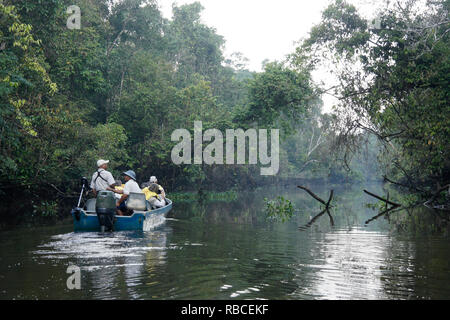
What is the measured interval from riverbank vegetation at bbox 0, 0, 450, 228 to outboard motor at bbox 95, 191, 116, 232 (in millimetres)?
3417

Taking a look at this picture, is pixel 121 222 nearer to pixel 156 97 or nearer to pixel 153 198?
pixel 153 198

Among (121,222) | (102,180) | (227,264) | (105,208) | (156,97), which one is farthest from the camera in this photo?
(156,97)

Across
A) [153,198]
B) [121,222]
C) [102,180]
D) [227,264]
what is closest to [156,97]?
[153,198]

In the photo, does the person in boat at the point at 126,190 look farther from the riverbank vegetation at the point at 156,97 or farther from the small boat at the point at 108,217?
the riverbank vegetation at the point at 156,97

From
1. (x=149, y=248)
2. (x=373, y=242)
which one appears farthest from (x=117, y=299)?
(x=373, y=242)

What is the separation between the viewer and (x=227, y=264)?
24.6 ft

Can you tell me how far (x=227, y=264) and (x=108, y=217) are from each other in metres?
4.25

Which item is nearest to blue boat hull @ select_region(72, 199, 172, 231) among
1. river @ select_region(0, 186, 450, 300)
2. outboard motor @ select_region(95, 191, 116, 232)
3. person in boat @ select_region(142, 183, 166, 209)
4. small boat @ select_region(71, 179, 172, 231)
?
small boat @ select_region(71, 179, 172, 231)

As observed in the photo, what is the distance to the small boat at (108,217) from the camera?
10.5 m

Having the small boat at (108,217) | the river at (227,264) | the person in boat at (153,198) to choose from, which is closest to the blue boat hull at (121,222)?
the small boat at (108,217)

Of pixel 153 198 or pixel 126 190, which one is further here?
pixel 153 198

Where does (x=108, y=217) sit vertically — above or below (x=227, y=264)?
above

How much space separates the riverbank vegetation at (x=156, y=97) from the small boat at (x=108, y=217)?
10.4 ft
